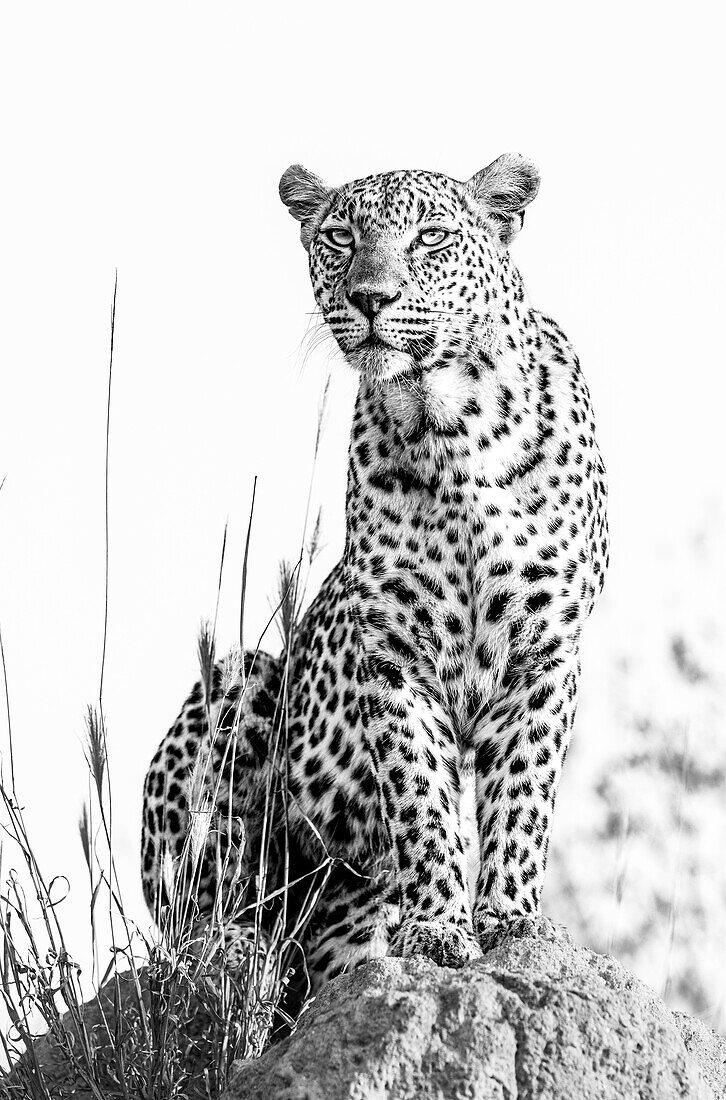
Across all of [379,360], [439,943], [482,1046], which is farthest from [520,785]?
[482,1046]

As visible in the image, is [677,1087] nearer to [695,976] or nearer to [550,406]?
[550,406]

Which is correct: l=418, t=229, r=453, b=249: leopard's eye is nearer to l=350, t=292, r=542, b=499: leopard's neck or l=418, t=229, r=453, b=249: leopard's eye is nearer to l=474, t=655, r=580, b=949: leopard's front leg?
l=350, t=292, r=542, b=499: leopard's neck

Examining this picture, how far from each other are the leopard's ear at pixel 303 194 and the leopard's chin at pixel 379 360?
95 centimetres

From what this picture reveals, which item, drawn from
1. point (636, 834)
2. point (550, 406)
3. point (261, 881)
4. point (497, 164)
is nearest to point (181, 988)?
point (261, 881)

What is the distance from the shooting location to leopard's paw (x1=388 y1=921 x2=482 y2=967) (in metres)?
4.79

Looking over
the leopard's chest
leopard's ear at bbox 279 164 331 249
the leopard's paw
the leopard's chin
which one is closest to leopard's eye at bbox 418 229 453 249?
the leopard's chin

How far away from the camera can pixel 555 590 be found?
216 inches

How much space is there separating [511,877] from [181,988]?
129 centimetres

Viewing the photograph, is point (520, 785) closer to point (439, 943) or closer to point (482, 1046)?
point (439, 943)

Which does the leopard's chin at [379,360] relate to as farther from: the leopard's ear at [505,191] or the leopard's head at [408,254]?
the leopard's ear at [505,191]

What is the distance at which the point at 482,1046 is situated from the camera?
364 cm

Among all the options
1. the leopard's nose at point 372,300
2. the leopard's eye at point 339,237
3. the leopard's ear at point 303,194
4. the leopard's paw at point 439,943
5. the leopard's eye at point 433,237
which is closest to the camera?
the leopard's paw at point 439,943

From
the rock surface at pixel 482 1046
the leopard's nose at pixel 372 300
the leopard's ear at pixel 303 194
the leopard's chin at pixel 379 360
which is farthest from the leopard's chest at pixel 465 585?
the rock surface at pixel 482 1046

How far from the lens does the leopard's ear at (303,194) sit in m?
6.15
